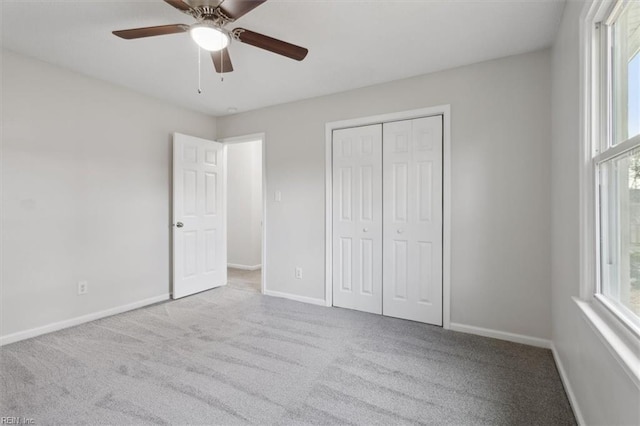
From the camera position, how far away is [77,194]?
2.98 meters

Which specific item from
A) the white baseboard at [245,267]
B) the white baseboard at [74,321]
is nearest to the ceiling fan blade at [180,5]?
the white baseboard at [74,321]

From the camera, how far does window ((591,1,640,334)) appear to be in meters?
1.17

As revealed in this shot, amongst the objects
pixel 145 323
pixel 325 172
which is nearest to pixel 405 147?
pixel 325 172

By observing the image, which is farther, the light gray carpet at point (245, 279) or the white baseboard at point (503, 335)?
the light gray carpet at point (245, 279)

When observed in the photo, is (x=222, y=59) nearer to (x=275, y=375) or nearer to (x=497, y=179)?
(x=275, y=375)

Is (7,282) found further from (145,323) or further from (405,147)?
(405,147)

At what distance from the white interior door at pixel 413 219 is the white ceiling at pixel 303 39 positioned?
62 centimetres

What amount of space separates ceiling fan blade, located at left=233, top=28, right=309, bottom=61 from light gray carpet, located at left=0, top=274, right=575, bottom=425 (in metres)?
2.15

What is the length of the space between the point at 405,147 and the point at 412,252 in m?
1.06

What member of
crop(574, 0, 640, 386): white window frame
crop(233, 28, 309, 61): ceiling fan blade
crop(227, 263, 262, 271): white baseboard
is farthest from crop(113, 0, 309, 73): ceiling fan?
crop(227, 263, 262, 271): white baseboard

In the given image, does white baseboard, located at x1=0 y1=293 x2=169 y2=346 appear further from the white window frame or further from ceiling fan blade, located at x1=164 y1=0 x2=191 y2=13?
the white window frame

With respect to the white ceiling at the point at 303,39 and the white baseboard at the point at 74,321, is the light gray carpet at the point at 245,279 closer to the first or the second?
the white baseboard at the point at 74,321

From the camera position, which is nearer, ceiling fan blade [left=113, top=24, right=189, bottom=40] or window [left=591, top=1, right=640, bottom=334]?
window [left=591, top=1, right=640, bottom=334]

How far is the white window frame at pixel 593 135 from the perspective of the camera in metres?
1.37
